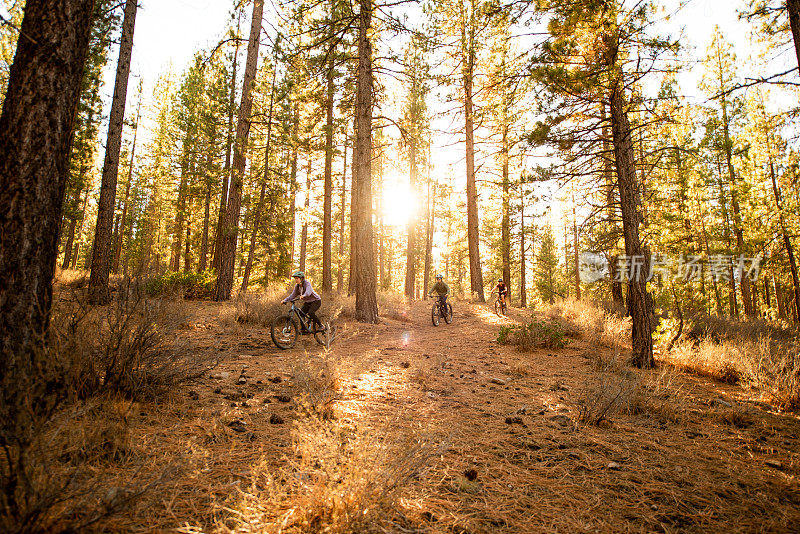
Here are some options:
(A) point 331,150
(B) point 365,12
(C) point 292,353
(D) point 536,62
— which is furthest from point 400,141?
(C) point 292,353

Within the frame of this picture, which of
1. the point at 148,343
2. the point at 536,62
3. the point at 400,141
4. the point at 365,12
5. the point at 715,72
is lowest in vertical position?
the point at 148,343

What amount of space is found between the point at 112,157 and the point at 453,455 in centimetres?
1138

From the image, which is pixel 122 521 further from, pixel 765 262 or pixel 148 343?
pixel 765 262

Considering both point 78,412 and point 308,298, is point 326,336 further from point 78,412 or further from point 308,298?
point 78,412

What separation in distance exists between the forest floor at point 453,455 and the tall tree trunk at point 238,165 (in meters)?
7.46

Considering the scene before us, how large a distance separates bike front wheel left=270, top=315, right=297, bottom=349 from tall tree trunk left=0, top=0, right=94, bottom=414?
4.61 metres

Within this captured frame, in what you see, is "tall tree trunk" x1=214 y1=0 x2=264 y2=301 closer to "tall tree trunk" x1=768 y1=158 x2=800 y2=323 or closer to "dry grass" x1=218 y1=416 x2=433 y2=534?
"dry grass" x1=218 y1=416 x2=433 y2=534

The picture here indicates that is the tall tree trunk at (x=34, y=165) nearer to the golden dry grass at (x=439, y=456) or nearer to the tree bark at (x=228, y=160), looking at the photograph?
the golden dry grass at (x=439, y=456)

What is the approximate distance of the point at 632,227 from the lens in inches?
246

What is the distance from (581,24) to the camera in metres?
5.88

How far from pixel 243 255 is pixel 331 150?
693cm

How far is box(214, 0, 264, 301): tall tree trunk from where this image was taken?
39.3 feet

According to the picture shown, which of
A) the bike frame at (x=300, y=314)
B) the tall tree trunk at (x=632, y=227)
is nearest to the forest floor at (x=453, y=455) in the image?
the tall tree trunk at (x=632, y=227)

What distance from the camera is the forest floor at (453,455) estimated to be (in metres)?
1.97
